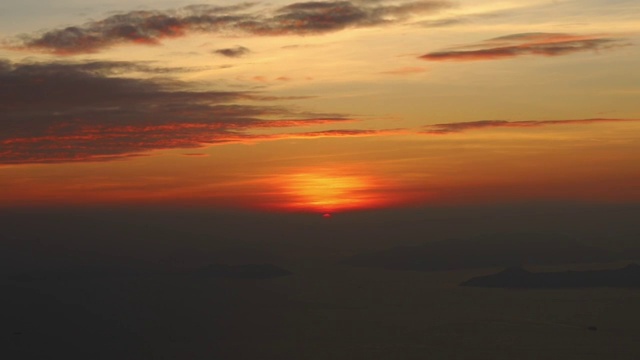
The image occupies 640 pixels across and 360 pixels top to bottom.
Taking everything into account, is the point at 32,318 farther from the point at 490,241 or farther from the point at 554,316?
the point at 490,241

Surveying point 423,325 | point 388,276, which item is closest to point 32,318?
point 423,325

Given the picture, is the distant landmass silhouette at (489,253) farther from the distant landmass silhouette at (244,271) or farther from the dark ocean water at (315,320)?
the distant landmass silhouette at (244,271)

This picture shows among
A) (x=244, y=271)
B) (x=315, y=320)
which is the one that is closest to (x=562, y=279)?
(x=315, y=320)

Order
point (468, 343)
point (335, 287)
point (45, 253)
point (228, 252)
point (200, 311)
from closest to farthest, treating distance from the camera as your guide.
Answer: point (468, 343), point (200, 311), point (335, 287), point (45, 253), point (228, 252)

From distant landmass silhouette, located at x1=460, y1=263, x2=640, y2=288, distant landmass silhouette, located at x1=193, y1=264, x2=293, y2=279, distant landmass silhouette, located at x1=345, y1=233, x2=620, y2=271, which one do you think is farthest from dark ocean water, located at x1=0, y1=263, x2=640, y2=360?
distant landmass silhouette, located at x1=345, y1=233, x2=620, y2=271

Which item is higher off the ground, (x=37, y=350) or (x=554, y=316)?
(x=37, y=350)

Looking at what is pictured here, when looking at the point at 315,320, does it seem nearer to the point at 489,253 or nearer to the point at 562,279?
the point at 562,279
